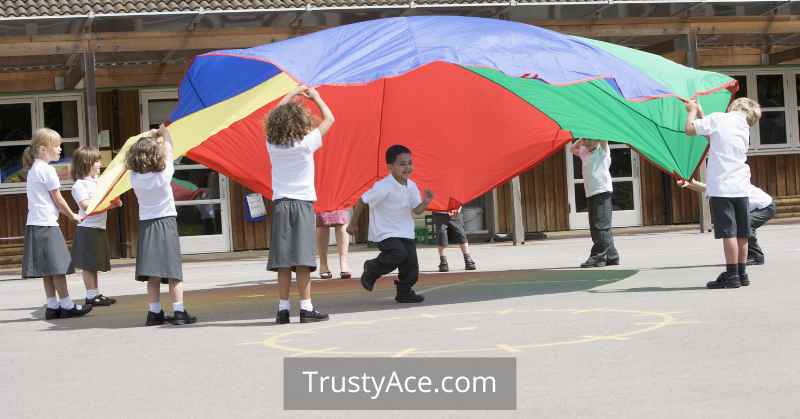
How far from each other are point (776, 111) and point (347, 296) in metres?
14.2

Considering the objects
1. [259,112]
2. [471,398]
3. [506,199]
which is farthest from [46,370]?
[506,199]

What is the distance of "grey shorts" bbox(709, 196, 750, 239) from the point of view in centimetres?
999

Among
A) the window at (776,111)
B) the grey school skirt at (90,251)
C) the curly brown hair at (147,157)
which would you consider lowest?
the grey school skirt at (90,251)

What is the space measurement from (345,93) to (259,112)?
111 centimetres

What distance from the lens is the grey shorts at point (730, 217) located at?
9.99m

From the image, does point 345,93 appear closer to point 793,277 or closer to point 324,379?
point 793,277

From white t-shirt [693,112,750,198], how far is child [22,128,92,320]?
17.5ft

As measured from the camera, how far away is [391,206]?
10328mm

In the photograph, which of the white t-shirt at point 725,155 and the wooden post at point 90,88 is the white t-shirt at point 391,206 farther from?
the wooden post at point 90,88

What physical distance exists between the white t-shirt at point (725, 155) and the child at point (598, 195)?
2894 mm

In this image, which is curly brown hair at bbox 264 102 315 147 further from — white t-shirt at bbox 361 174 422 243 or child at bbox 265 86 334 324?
white t-shirt at bbox 361 174 422 243

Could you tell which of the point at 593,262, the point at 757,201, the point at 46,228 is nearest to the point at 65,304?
the point at 46,228

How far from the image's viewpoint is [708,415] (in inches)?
202

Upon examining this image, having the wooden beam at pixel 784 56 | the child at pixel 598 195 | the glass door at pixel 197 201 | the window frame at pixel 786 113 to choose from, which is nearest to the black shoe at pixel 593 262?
the child at pixel 598 195
